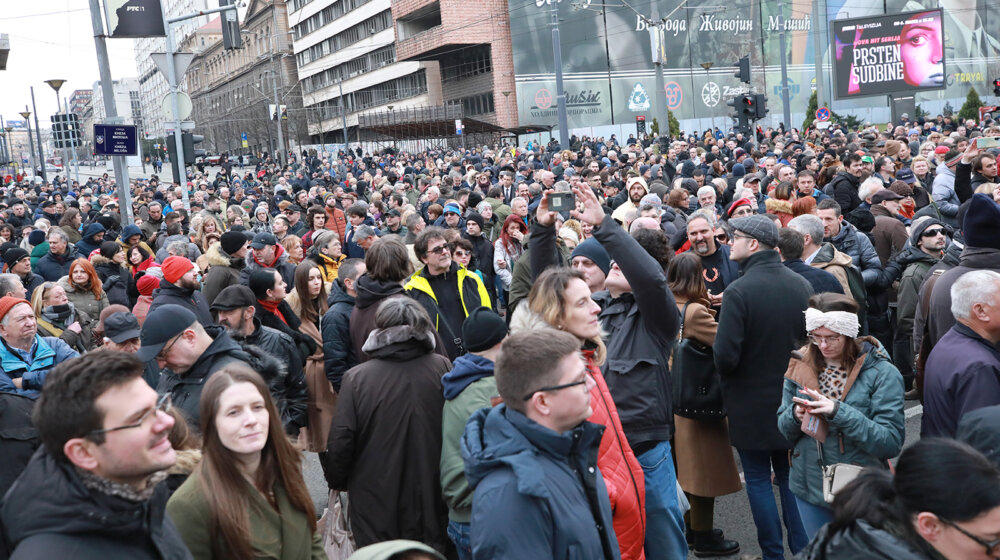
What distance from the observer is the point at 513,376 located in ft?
8.93

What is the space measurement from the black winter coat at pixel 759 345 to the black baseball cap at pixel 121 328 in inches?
128

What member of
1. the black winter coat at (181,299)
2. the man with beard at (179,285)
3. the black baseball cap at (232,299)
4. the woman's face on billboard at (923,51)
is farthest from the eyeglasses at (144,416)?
the woman's face on billboard at (923,51)

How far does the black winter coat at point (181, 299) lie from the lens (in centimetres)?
608

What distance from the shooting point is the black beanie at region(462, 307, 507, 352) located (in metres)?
3.69

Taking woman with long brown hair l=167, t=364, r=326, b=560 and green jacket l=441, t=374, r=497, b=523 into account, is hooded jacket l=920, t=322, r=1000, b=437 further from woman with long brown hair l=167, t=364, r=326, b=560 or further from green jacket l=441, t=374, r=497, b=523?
woman with long brown hair l=167, t=364, r=326, b=560

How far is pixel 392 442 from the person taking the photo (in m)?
3.86

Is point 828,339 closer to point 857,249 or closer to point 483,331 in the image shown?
point 483,331

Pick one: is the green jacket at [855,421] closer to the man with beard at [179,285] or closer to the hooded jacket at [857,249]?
the hooded jacket at [857,249]

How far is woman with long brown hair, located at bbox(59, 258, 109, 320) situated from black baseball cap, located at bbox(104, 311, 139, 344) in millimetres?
3659

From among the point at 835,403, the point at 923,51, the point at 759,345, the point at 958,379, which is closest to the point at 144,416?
the point at 835,403

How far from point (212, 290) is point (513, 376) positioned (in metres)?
4.74

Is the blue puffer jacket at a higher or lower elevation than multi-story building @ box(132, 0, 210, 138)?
lower

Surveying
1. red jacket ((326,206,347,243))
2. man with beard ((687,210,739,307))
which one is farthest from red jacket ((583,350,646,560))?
red jacket ((326,206,347,243))

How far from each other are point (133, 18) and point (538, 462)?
1191 cm
